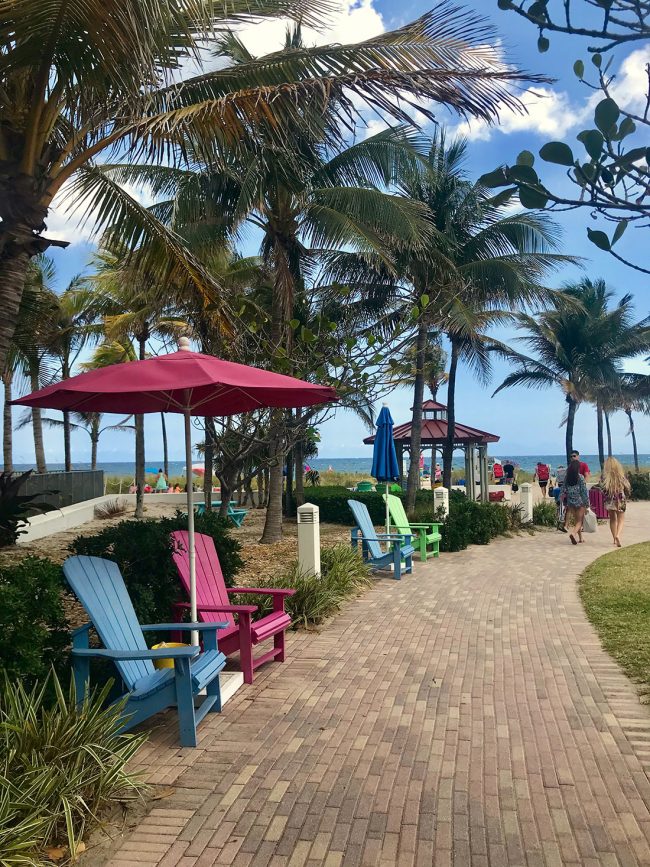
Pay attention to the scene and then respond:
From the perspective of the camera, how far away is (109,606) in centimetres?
473

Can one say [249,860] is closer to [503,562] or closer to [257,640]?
[257,640]

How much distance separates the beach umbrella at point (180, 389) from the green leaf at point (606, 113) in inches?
131

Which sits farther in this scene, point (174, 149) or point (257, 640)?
point (174, 149)

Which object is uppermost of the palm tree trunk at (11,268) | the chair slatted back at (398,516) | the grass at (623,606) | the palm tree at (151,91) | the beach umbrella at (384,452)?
the palm tree at (151,91)

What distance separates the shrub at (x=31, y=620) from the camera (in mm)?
3990

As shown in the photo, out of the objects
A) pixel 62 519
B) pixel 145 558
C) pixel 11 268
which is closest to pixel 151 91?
pixel 11 268

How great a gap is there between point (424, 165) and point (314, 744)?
12.1m

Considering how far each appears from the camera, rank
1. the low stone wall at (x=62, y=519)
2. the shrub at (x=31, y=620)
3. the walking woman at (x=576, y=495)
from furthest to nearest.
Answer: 1. the walking woman at (x=576, y=495)
2. the low stone wall at (x=62, y=519)
3. the shrub at (x=31, y=620)

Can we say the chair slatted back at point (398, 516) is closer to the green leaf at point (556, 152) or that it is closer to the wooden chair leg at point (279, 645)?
the wooden chair leg at point (279, 645)

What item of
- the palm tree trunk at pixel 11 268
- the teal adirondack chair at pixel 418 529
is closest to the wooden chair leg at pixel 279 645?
the palm tree trunk at pixel 11 268

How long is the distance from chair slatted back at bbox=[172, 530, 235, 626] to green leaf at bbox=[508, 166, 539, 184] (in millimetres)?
4470

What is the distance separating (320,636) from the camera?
7168mm

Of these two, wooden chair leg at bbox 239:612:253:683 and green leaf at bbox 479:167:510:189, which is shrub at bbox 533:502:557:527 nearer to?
wooden chair leg at bbox 239:612:253:683

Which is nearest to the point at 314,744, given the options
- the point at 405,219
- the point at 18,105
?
the point at 18,105
